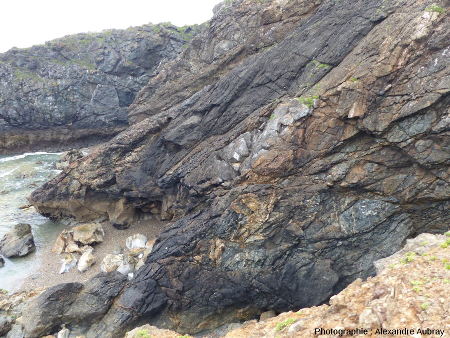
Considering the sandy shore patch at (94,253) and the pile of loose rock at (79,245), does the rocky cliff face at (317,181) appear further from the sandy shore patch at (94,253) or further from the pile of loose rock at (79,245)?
the pile of loose rock at (79,245)

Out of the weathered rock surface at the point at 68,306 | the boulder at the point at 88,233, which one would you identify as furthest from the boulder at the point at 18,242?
the weathered rock surface at the point at 68,306

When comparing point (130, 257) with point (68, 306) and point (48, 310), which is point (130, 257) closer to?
point (68, 306)

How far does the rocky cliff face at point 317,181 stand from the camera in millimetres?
21625

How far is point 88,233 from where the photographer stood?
114 feet

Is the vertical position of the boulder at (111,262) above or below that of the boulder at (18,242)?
below

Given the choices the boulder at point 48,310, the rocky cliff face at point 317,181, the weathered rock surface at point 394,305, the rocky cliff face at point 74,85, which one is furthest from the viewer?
the rocky cliff face at point 74,85

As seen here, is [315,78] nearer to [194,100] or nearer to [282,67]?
[282,67]

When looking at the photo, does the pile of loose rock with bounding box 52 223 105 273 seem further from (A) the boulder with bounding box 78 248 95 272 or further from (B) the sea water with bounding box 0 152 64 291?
(B) the sea water with bounding box 0 152 64 291

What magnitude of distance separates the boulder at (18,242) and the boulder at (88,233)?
4.27 meters

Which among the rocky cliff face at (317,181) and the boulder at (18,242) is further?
the boulder at (18,242)

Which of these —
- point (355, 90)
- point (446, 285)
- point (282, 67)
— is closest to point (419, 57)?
point (355, 90)

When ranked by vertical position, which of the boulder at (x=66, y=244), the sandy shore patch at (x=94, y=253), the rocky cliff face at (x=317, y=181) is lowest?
the sandy shore patch at (x=94, y=253)

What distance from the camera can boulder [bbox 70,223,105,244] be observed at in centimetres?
3428

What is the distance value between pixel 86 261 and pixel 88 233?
14.0 ft
